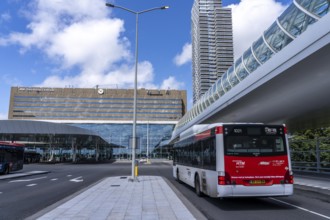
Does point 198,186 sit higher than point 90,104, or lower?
lower

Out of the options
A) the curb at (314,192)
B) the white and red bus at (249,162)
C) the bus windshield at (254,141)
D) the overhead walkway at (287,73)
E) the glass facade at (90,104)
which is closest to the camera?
the white and red bus at (249,162)

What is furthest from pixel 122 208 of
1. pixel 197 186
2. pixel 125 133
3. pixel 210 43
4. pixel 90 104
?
pixel 90 104

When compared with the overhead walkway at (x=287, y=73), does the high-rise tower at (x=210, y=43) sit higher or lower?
higher

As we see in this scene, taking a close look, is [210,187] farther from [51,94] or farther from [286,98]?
[51,94]

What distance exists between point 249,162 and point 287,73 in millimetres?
5777

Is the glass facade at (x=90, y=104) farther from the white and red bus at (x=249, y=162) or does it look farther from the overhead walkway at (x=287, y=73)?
the white and red bus at (x=249, y=162)

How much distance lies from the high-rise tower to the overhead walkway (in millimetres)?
88419

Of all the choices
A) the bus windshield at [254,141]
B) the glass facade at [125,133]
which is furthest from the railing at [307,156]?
the glass facade at [125,133]

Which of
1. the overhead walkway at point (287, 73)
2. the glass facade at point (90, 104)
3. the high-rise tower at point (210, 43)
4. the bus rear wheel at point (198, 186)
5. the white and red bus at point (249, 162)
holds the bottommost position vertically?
the bus rear wheel at point (198, 186)

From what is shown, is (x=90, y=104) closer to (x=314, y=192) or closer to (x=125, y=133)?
(x=125, y=133)

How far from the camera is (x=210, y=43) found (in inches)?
4956

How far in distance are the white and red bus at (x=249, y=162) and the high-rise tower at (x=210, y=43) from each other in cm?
10159

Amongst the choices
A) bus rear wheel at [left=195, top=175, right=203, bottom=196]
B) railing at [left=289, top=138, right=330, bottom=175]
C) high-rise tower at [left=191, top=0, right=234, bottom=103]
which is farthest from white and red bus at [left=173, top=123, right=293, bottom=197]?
high-rise tower at [left=191, top=0, right=234, bottom=103]

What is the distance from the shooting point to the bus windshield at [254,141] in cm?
1039
